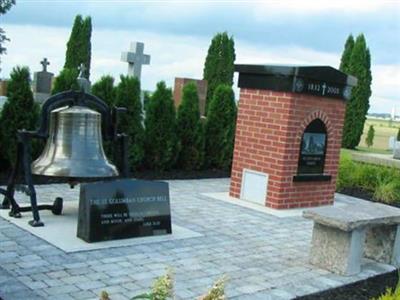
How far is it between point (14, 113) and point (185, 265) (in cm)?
489

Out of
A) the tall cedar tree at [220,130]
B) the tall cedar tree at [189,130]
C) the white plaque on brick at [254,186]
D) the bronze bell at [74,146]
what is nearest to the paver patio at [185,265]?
the bronze bell at [74,146]

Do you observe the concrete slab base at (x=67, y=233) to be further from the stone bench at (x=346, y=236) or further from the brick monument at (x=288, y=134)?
the brick monument at (x=288, y=134)

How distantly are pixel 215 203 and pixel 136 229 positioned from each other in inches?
95.6

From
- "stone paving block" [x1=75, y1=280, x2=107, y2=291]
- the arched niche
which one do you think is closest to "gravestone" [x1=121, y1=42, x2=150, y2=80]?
the arched niche

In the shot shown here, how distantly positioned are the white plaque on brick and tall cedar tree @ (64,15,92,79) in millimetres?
13137

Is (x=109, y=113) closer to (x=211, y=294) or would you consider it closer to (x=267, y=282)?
(x=267, y=282)

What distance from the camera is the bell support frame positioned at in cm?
571

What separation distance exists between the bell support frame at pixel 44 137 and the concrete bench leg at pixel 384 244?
2693mm

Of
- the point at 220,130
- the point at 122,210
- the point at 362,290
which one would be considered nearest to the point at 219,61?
the point at 220,130

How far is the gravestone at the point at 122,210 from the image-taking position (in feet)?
17.2

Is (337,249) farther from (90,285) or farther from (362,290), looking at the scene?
(90,285)

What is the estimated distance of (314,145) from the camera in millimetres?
8211

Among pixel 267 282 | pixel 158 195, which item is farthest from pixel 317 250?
pixel 158 195

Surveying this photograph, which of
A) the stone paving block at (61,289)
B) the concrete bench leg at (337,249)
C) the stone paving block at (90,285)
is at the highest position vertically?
the concrete bench leg at (337,249)
